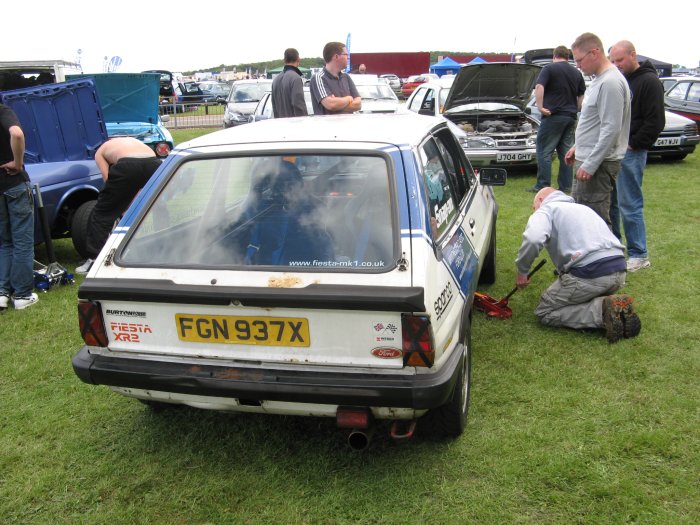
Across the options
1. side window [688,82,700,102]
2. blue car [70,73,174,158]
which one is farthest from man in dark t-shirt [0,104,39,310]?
side window [688,82,700,102]

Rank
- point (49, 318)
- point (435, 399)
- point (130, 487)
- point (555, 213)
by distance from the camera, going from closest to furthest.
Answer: point (435, 399) → point (130, 487) → point (555, 213) → point (49, 318)

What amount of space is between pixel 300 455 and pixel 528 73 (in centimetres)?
863

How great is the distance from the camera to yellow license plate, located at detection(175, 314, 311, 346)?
2457 mm

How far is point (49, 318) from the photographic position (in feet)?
15.8

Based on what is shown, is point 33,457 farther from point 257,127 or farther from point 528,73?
point 528,73

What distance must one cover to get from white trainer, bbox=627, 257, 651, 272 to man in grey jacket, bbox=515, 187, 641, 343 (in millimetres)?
1341

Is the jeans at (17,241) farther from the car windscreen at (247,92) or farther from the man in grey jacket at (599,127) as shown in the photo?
the car windscreen at (247,92)

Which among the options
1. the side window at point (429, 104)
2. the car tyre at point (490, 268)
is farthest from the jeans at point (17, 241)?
the side window at point (429, 104)

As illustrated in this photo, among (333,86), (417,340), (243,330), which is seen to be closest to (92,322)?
(243,330)

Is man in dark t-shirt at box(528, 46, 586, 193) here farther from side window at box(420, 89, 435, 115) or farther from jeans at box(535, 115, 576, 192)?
side window at box(420, 89, 435, 115)

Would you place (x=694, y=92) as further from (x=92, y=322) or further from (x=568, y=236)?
(x=92, y=322)

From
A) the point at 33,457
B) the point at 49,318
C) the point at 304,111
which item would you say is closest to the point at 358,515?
the point at 33,457

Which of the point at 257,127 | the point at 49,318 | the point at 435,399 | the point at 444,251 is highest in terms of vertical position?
the point at 257,127

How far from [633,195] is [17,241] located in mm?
5375
